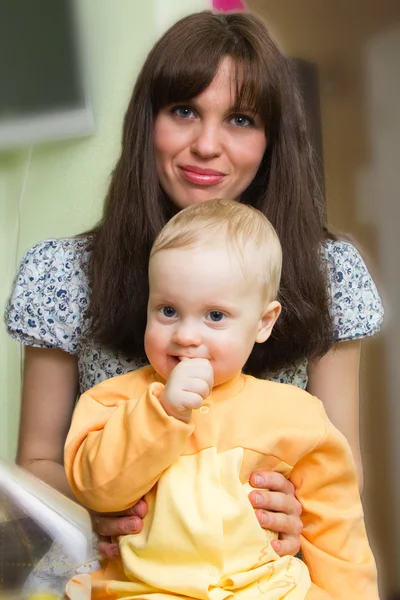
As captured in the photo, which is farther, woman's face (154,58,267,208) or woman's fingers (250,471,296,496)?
woman's face (154,58,267,208)

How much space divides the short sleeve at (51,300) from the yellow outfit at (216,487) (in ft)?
0.93

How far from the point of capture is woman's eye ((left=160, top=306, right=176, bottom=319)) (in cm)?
96

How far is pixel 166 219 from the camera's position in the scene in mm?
1281

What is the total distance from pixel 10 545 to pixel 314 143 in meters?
1.24

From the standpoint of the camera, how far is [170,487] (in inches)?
36.8

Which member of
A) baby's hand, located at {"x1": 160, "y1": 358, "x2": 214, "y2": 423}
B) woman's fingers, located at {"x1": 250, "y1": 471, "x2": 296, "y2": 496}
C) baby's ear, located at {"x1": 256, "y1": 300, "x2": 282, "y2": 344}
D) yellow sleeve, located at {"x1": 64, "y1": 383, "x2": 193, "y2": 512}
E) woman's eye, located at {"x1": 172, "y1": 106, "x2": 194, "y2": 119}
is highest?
woman's eye, located at {"x1": 172, "y1": 106, "x2": 194, "y2": 119}

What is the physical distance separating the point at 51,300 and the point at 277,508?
0.50 m

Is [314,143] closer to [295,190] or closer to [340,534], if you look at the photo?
[295,190]

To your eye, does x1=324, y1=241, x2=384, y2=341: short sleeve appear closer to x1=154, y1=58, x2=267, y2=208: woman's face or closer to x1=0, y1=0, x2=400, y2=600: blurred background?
x1=154, y1=58, x2=267, y2=208: woman's face

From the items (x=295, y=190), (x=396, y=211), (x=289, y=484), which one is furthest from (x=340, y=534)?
(x=396, y=211)

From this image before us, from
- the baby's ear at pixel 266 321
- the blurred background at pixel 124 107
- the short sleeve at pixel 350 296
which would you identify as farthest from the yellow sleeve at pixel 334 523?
the blurred background at pixel 124 107

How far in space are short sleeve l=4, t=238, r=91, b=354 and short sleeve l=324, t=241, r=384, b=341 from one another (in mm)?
387

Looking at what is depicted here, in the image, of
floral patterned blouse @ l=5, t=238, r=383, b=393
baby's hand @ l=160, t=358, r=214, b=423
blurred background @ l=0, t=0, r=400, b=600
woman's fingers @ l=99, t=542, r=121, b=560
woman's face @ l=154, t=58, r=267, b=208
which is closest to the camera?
baby's hand @ l=160, t=358, r=214, b=423

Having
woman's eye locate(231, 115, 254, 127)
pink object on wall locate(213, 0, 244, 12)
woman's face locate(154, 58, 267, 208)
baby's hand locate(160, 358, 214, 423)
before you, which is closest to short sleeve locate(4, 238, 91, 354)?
woman's face locate(154, 58, 267, 208)
